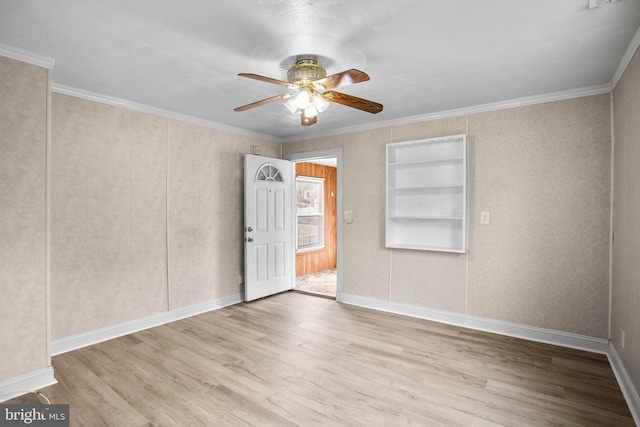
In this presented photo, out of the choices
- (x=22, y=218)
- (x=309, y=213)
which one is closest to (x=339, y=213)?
(x=309, y=213)

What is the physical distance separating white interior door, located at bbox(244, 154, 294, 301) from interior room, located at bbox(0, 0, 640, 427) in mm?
69

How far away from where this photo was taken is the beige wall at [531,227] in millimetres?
3061

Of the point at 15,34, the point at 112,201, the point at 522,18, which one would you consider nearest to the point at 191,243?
the point at 112,201

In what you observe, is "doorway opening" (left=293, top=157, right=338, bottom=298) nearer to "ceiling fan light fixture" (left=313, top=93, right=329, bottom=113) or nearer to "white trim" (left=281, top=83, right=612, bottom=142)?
"white trim" (left=281, top=83, right=612, bottom=142)

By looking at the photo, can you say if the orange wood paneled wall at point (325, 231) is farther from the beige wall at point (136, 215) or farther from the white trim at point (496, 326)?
the white trim at point (496, 326)

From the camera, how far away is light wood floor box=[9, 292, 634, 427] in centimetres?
213

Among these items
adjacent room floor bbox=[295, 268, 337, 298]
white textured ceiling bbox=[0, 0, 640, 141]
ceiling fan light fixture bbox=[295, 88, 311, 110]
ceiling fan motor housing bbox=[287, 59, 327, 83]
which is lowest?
adjacent room floor bbox=[295, 268, 337, 298]

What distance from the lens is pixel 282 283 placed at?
5.07m

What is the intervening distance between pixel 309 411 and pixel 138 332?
2.30 metres

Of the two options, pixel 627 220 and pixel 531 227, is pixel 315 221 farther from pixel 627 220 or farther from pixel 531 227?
pixel 627 220

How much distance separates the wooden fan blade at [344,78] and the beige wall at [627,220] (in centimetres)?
183

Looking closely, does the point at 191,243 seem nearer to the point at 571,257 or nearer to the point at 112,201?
the point at 112,201

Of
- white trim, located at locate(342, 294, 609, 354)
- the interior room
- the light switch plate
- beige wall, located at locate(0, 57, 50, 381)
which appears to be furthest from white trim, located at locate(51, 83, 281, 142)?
the light switch plate

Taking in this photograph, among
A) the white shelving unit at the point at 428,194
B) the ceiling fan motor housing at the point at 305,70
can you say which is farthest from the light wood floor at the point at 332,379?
the ceiling fan motor housing at the point at 305,70
